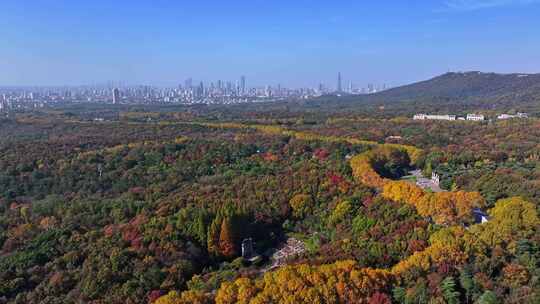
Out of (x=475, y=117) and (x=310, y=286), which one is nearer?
(x=310, y=286)

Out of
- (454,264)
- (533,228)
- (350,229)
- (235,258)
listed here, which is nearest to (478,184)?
(533,228)

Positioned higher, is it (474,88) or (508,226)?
(474,88)

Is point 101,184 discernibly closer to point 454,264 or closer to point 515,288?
point 454,264

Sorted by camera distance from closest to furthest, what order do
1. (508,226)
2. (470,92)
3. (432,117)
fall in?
(508,226) < (432,117) < (470,92)

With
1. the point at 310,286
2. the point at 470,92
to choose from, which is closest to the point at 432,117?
the point at 470,92

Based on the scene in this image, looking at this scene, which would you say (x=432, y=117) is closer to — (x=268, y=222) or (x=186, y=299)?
(x=268, y=222)
